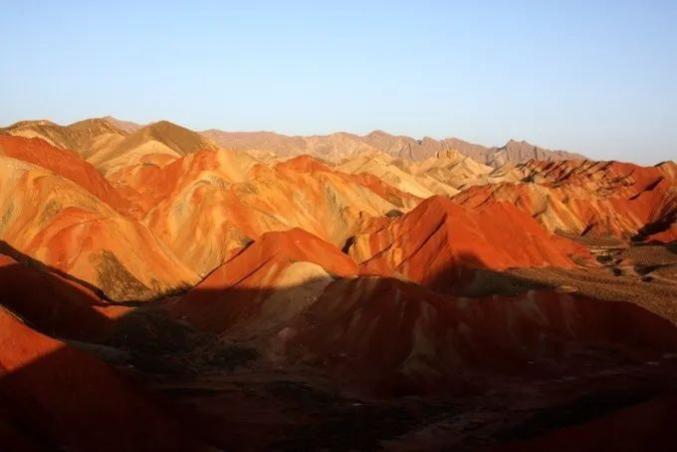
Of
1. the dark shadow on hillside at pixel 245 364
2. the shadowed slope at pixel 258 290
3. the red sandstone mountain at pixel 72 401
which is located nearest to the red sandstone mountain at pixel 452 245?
the dark shadow on hillside at pixel 245 364

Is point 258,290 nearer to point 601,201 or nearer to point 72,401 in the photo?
point 72,401

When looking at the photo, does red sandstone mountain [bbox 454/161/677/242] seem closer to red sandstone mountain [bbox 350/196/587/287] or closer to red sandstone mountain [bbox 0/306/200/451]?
red sandstone mountain [bbox 350/196/587/287]

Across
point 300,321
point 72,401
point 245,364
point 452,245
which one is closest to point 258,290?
point 300,321

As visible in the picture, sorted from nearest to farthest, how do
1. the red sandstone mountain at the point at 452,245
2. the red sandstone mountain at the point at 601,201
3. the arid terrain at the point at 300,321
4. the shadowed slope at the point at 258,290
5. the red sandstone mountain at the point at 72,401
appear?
the red sandstone mountain at the point at 72,401, the arid terrain at the point at 300,321, the shadowed slope at the point at 258,290, the red sandstone mountain at the point at 452,245, the red sandstone mountain at the point at 601,201

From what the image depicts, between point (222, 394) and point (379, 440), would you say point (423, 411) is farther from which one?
point (222, 394)

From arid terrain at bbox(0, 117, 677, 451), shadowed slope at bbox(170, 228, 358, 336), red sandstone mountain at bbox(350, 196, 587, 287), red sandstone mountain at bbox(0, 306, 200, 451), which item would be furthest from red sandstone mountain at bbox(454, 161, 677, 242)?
red sandstone mountain at bbox(0, 306, 200, 451)

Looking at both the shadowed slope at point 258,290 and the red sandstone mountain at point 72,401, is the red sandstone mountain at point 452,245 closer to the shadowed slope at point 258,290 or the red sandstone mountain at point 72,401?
the shadowed slope at point 258,290
